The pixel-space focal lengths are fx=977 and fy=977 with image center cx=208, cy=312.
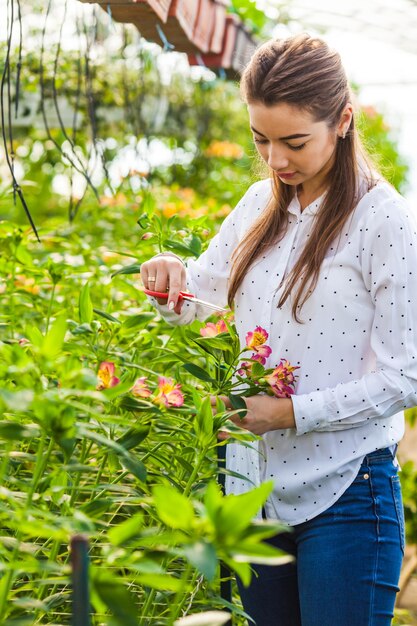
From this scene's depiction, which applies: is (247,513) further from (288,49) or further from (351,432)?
(288,49)

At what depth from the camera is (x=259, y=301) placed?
1.55m

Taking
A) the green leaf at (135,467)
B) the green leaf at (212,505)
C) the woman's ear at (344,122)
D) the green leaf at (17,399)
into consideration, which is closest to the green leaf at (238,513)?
the green leaf at (212,505)

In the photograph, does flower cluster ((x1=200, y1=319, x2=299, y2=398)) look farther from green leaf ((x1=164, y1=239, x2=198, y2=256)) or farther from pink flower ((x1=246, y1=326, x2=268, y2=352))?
green leaf ((x1=164, y1=239, x2=198, y2=256))

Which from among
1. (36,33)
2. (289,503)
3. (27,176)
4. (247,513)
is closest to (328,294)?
(289,503)

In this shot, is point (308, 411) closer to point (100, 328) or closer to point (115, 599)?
point (100, 328)

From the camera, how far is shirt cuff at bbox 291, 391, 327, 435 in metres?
1.43

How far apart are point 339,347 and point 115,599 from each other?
814 millimetres

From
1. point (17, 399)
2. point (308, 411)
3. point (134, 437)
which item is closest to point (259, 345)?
point (308, 411)

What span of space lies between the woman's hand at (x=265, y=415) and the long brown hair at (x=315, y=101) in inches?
5.7

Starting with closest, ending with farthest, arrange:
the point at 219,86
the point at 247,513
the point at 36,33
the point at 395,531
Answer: the point at 247,513, the point at 395,531, the point at 36,33, the point at 219,86

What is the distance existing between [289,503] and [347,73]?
2.23ft

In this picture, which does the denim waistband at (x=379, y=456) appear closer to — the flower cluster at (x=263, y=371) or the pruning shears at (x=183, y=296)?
the flower cluster at (x=263, y=371)

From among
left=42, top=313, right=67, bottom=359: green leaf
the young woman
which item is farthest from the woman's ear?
left=42, top=313, right=67, bottom=359: green leaf

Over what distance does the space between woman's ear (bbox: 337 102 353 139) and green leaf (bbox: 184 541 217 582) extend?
3.00 ft
